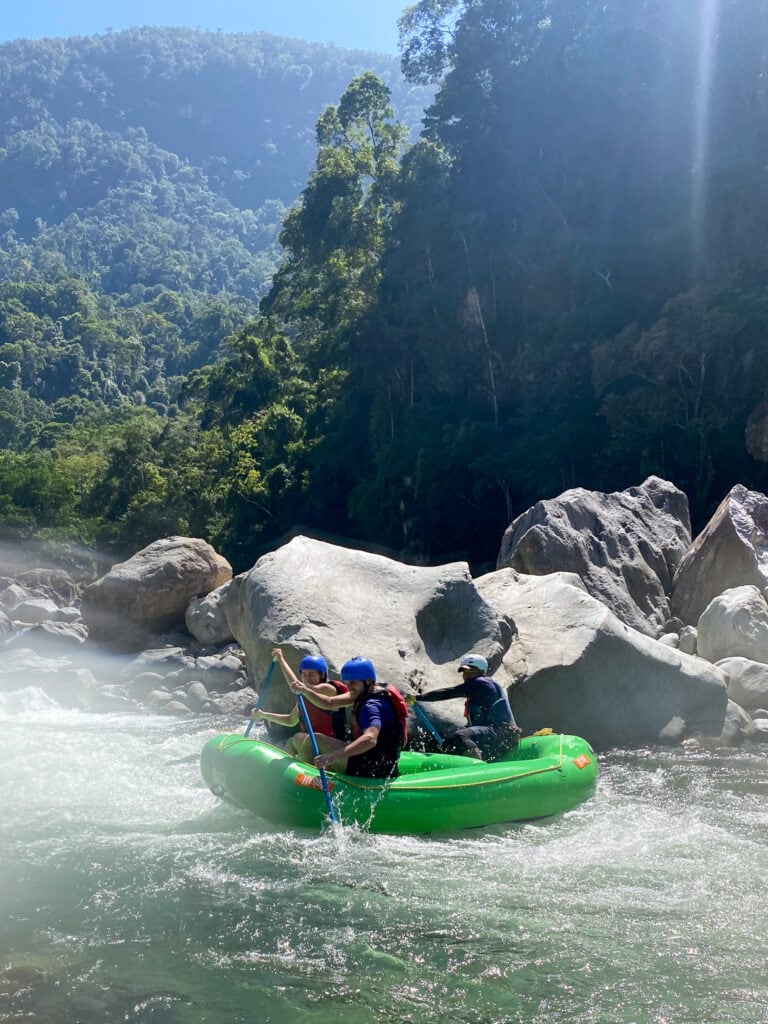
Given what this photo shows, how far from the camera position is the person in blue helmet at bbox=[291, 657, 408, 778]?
6.91m

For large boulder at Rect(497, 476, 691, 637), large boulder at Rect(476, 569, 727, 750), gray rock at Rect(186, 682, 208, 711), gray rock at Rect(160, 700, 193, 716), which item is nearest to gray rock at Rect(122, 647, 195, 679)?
gray rock at Rect(186, 682, 208, 711)

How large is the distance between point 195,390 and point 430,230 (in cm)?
2033

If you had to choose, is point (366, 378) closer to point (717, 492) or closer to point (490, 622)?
point (717, 492)

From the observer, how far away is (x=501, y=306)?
31047mm

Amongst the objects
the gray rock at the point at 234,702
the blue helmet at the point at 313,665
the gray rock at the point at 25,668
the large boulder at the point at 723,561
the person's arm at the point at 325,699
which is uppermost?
the large boulder at the point at 723,561

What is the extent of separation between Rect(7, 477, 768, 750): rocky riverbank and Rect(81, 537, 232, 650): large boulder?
3cm

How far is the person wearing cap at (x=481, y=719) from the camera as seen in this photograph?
8094 mm

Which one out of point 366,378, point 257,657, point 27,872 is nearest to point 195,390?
point 366,378

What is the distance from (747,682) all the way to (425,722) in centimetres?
412

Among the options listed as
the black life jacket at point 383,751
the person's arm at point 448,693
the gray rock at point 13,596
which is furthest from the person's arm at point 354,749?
the gray rock at point 13,596

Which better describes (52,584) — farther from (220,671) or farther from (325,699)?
(325,699)

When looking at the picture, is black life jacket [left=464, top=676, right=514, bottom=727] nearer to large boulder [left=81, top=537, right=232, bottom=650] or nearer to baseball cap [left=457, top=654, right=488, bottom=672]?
baseball cap [left=457, top=654, right=488, bottom=672]

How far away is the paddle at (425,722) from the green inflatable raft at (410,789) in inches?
30.1

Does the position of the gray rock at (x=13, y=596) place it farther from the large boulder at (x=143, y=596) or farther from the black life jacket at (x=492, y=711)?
the black life jacket at (x=492, y=711)
